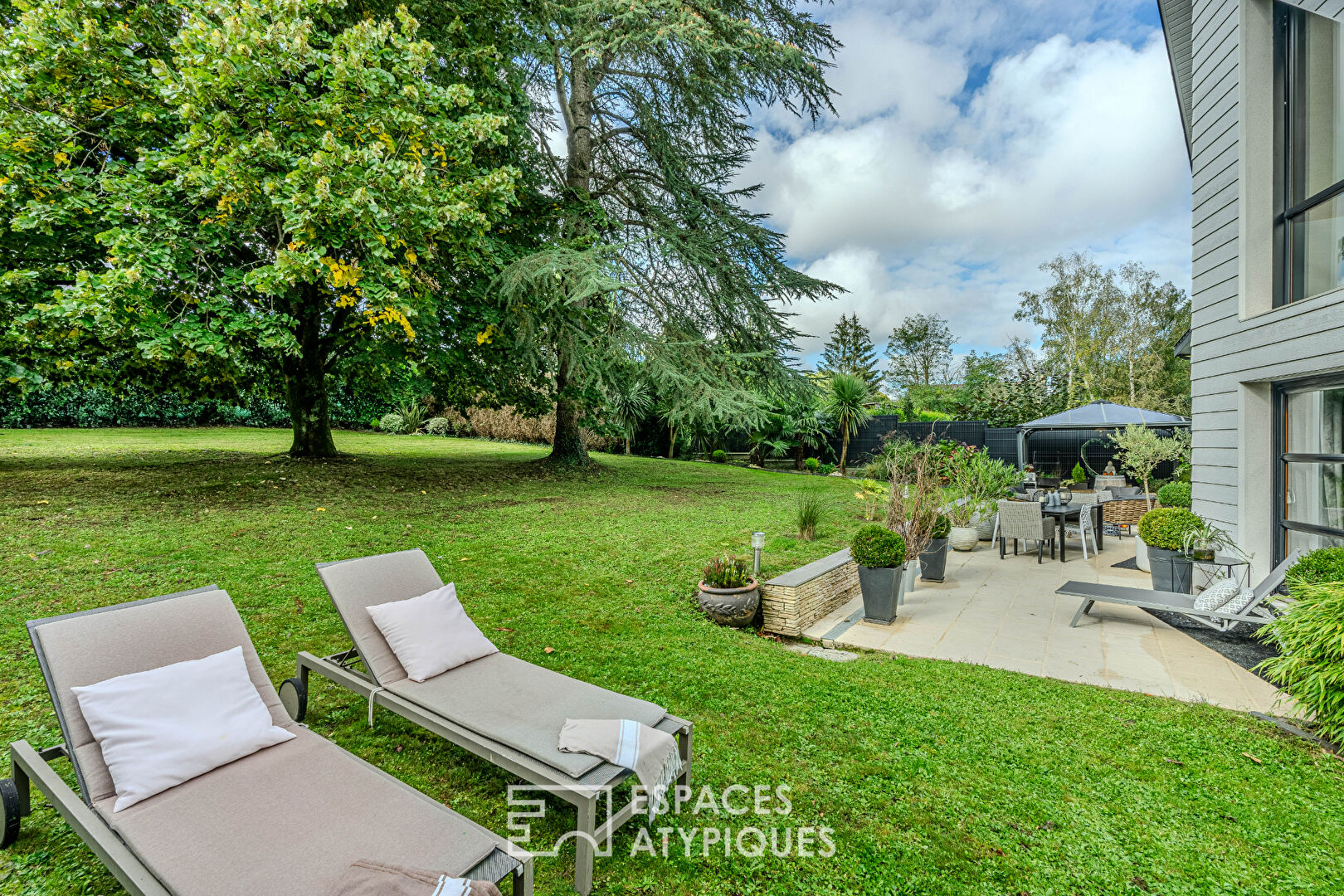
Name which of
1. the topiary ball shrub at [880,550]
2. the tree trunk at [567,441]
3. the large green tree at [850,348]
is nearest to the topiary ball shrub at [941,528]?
the topiary ball shrub at [880,550]

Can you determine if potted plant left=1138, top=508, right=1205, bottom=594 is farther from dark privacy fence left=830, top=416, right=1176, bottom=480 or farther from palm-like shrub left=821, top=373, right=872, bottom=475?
palm-like shrub left=821, top=373, right=872, bottom=475

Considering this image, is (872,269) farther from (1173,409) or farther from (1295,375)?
(1295,375)

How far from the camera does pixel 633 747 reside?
92.7 inches

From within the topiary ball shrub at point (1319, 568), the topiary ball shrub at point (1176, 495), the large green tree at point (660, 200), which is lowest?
the topiary ball shrub at point (1319, 568)

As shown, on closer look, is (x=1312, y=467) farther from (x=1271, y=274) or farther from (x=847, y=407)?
(x=847, y=407)

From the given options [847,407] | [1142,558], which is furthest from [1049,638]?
[847,407]

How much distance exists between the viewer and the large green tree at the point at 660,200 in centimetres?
878

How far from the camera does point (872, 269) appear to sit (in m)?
30.3

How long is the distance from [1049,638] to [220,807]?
536 centimetres

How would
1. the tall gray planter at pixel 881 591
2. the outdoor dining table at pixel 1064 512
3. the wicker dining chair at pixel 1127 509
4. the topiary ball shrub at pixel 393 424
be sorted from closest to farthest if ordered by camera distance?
the tall gray planter at pixel 881 591, the outdoor dining table at pixel 1064 512, the wicker dining chair at pixel 1127 509, the topiary ball shrub at pixel 393 424

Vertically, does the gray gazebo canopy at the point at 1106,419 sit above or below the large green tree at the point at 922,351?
below

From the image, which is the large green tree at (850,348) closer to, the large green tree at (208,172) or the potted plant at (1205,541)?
the potted plant at (1205,541)

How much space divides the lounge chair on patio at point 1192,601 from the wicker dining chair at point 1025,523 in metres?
2.16

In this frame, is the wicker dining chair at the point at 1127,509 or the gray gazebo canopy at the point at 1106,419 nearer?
the wicker dining chair at the point at 1127,509
